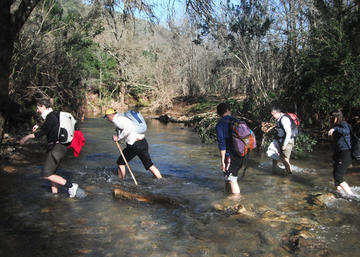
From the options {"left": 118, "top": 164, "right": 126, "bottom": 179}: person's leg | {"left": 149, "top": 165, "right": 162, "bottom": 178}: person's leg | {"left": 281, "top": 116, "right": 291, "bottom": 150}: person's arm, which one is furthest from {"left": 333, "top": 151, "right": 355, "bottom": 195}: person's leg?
{"left": 118, "top": 164, "right": 126, "bottom": 179}: person's leg

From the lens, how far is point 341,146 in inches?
278

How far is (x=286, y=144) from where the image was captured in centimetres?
871

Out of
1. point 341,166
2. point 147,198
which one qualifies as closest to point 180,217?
point 147,198

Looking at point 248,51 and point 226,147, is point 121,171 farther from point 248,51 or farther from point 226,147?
point 248,51

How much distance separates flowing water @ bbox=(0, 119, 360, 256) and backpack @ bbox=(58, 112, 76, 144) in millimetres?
1282

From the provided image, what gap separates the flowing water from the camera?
513 cm

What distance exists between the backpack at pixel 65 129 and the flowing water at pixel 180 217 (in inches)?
50.5

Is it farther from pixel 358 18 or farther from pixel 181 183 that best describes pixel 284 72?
pixel 181 183

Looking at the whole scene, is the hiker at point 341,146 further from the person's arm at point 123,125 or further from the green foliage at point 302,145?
the green foliage at point 302,145

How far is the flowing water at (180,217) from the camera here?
5.13 meters

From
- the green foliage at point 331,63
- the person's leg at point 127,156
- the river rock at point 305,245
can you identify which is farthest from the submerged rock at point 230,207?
the green foliage at point 331,63

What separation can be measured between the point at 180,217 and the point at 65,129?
109 inches

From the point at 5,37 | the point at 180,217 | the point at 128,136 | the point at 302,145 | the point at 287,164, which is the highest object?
the point at 5,37

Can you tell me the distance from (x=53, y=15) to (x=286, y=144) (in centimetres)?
1247
